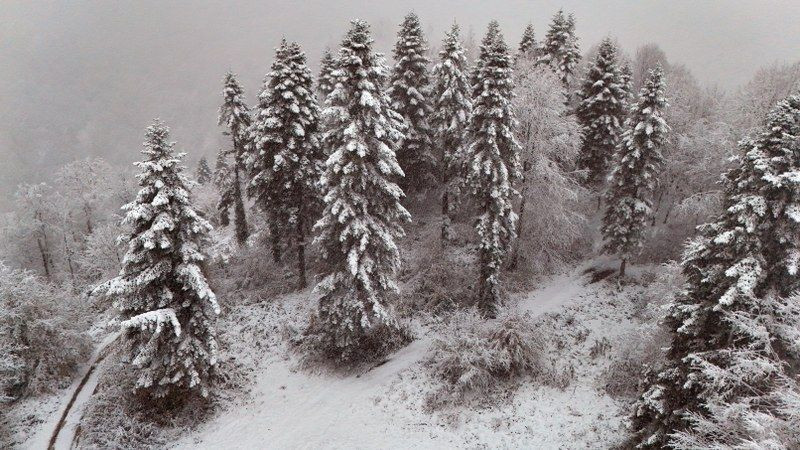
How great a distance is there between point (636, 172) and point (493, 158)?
1077 centimetres

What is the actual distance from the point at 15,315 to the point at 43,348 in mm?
2444

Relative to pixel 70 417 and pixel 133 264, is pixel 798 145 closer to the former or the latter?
pixel 133 264

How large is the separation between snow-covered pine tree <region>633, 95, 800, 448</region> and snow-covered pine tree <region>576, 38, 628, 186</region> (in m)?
21.9

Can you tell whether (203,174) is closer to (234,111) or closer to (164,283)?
(234,111)

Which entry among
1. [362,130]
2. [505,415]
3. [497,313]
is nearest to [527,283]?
[497,313]

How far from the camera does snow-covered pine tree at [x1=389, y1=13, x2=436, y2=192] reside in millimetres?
29109

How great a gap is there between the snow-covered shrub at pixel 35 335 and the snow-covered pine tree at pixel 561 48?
127ft

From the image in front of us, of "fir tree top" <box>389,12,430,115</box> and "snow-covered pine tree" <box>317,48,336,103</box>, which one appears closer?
"fir tree top" <box>389,12,430,115</box>

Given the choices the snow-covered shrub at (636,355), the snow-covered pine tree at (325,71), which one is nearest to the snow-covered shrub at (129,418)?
the snow-covered shrub at (636,355)

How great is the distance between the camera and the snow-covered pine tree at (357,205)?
1995 cm

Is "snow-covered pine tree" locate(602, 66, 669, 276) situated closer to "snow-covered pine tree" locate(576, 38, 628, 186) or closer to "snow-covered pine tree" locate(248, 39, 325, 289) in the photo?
"snow-covered pine tree" locate(576, 38, 628, 186)

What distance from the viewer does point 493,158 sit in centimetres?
2384

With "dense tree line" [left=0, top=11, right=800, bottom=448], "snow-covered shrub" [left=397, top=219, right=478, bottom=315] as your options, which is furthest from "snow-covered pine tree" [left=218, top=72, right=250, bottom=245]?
"snow-covered shrub" [left=397, top=219, right=478, bottom=315]

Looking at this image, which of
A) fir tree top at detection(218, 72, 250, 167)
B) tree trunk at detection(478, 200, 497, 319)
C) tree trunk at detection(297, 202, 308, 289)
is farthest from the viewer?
fir tree top at detection(218, 72, 250, 167)
